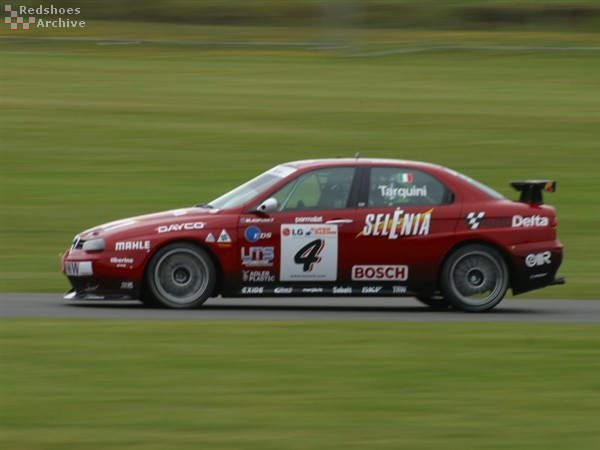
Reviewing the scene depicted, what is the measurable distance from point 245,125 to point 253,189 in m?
13.2

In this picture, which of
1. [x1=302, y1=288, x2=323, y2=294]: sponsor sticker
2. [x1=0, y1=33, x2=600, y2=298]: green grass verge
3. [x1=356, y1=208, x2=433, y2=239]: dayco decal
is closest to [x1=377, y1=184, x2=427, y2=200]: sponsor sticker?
[x1=356, y1=208, x2=433, y2=239]: dayco decal

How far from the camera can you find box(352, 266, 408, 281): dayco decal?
12.6 meters

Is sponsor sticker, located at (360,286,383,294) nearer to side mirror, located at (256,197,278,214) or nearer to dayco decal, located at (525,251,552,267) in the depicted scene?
side mirror, located at (256,197,278,214)

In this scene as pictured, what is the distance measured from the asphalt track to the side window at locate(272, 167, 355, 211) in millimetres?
1052

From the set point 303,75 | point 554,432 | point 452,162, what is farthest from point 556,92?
point 554,432

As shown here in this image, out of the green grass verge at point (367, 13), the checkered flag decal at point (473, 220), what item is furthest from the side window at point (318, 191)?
the green grass verge at point (367, 13)

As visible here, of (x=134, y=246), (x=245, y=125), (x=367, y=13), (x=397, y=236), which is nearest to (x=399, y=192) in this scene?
(x=397, y=236)

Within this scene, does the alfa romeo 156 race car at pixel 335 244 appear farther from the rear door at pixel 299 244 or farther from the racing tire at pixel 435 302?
the racing tire at pixel 435 302

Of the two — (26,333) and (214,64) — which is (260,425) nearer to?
(26,333)

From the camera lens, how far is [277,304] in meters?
13.5

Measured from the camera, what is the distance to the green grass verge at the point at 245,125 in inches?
758

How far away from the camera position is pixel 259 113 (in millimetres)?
27328

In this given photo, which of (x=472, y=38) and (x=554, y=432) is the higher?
(x=472, y=38)

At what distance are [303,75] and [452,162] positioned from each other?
10.6m
